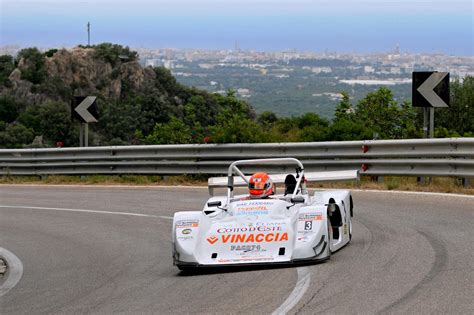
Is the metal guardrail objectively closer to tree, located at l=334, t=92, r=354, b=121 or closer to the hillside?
tree, located at l=334, t=92, r=354, b=121

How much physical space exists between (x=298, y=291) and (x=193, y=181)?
1342 centimetres

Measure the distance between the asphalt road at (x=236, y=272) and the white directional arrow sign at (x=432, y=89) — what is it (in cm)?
274

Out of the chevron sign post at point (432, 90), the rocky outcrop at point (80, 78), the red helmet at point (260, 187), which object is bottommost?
the rocky outcrop at point (80, 78)

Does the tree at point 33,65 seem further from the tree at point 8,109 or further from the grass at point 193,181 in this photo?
the grass at point 193,181

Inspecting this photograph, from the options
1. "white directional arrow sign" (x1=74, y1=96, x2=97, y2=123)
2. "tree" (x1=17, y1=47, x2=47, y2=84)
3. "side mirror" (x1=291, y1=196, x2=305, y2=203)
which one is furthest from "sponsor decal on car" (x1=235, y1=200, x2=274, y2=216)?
"tree" (x1=17, y1=47, x2=47, y2=84)

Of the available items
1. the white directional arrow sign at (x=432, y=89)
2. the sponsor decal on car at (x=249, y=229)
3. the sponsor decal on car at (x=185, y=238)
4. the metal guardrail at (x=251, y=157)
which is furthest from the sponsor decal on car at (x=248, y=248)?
the white directional arrow sign at (x=432, y=89)

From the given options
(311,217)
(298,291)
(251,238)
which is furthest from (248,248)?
(298,291)

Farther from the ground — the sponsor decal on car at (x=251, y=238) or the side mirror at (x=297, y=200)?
the side mirror at (x=297, y=200)

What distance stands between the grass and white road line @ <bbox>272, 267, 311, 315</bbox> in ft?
27.3

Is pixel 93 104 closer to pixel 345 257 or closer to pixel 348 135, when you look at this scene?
pixel 348 135

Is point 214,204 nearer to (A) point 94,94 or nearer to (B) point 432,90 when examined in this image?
(B) point 432,90

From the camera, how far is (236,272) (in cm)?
1113

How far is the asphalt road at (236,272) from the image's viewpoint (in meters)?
9.20

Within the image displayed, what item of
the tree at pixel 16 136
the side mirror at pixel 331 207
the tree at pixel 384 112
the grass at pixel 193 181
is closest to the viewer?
the side mirror at pixel 331 207
